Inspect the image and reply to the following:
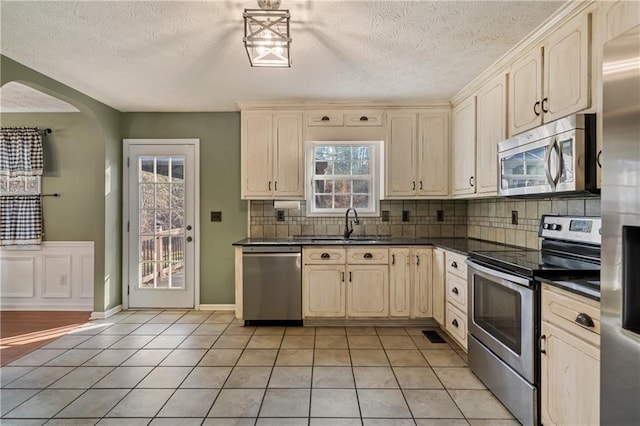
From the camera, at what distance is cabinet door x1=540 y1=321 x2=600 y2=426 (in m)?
1.37

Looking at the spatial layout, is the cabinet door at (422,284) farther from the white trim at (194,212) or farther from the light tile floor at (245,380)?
the white trim at (194,212)

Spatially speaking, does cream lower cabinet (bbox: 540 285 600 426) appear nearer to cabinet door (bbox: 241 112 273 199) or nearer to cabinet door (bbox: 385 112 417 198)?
cabinet door (bbox: 385 112 417 198)

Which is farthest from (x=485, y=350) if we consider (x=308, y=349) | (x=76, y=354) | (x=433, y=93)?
(x=76, y=354)

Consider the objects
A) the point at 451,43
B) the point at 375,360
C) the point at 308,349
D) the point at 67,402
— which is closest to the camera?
the point at 67,402

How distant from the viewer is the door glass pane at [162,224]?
13.1ft

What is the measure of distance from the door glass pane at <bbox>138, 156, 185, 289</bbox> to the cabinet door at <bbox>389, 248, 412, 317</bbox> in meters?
2.50

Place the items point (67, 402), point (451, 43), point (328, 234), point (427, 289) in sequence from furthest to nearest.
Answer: point (328, 234) → point (427, 289) → point (451, 43) → point (67, 402)

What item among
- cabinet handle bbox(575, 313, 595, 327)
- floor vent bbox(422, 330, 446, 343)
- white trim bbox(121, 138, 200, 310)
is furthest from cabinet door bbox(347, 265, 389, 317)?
cabinet handle bbox(575, 313, 595, 327)

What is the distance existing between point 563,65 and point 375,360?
7.94 ft

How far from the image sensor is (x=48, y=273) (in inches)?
160

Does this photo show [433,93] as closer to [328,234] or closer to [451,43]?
[451,43]

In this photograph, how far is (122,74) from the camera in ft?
9.48

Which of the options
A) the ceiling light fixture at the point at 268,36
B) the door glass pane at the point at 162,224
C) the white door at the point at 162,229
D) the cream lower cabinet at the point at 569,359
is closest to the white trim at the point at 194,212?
the white door at the point at 162,229

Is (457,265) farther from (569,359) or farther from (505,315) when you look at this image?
(569,359)
